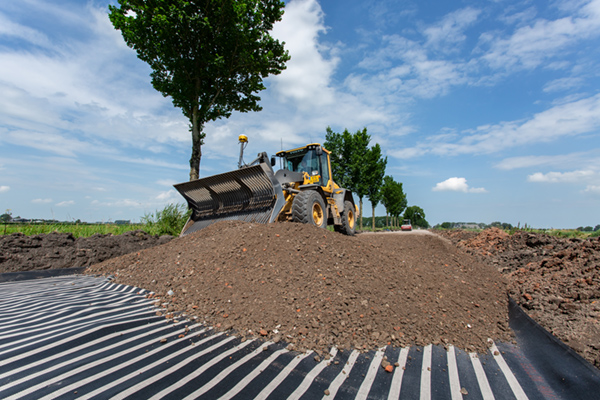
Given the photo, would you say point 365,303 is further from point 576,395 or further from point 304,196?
point 304,196

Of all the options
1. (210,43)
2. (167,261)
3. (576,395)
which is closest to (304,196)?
(167,261)

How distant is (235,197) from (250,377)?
4833 mm

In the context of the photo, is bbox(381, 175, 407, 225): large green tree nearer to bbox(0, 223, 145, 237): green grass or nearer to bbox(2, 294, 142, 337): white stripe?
bbox(0, 223, 145, 237): green grass

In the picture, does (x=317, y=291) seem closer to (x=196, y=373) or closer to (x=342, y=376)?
(x=342, y=376)

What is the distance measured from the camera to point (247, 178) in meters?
5.94

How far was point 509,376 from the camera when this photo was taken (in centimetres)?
201

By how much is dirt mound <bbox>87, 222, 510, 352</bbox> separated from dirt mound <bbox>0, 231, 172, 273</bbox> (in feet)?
4.74

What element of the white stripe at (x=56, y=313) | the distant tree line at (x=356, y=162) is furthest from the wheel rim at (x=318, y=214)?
the distant tree line at (x=356, y=162)

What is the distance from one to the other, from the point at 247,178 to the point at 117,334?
400 centimetres

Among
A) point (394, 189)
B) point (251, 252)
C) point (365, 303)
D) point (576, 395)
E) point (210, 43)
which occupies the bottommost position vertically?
point (576, 395)

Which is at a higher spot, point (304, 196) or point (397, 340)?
point (304, 196)

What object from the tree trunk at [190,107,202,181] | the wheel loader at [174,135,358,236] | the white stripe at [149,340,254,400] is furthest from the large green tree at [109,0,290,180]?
the white stripe at [149,340,254,400]

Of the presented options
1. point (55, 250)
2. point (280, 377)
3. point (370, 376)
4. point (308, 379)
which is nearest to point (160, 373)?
point (280, 377)

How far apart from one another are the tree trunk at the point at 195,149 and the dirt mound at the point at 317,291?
564cm
